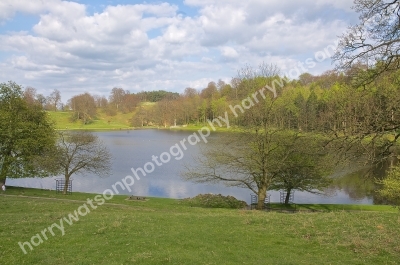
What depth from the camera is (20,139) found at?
30562 mm

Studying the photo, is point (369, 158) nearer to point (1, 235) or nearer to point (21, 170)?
point (1, 235)

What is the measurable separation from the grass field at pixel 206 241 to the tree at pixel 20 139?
18982 millimetres

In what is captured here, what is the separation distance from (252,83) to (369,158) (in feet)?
63.5

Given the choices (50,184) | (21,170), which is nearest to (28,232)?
(21,170)

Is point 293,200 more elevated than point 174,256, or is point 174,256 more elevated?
point 174,256

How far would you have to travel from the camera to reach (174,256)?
848cm

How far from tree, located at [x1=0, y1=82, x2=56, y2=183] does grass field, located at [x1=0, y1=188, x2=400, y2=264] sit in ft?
62.3

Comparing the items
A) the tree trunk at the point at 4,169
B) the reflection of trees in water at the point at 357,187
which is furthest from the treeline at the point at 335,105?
the tree trunk at the point at 4,169

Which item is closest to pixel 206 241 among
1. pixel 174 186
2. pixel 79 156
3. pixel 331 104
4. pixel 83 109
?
pixel 79 156

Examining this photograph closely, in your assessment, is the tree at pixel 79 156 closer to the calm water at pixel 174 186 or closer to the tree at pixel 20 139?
the tree at pixel 20 139

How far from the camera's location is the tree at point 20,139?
30.1 meters

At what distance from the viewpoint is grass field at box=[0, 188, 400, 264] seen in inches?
337

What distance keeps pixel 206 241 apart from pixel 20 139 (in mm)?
26827

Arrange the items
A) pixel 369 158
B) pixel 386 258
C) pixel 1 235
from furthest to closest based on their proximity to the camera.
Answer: pixel 1 235
pixel 386 258
pixel 369 158
